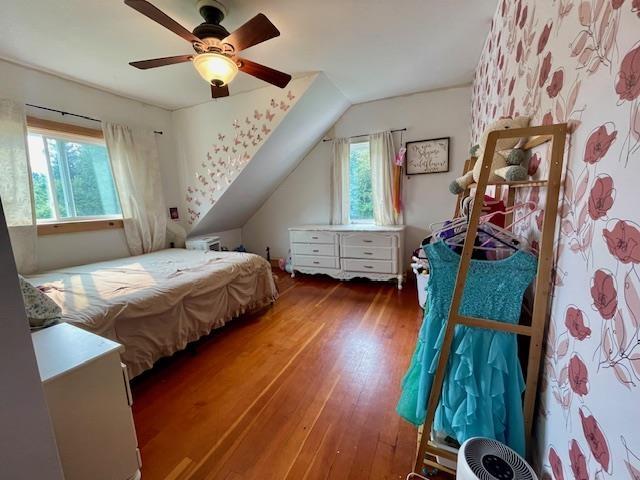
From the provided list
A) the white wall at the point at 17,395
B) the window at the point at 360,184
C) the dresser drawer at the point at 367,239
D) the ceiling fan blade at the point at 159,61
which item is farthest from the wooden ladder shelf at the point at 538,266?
the window at the point at 360,184

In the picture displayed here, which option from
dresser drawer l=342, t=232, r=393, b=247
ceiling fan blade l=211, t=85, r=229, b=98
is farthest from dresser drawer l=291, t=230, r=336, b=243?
ceiling fan blade l=211, t=85, r=229, b=98

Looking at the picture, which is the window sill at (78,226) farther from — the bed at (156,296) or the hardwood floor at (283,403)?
the hardwood floor at (283,403)

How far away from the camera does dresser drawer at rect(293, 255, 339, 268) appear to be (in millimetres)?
3545

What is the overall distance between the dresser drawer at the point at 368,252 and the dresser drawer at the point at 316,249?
15cm

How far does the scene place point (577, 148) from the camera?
743 millimetres

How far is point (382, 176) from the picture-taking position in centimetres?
341

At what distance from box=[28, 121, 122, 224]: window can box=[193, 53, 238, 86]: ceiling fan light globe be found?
193cm

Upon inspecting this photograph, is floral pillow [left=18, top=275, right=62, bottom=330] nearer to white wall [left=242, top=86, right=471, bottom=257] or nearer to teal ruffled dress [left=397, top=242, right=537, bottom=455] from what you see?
teal ruffled dress [left=397, top=242, right=537, bottom=455]

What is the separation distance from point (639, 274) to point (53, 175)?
386 cm

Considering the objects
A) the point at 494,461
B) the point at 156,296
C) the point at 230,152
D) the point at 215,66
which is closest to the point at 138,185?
the point at 230,152

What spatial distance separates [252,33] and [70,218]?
8.65ft

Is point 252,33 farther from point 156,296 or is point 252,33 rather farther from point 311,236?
point 311,236

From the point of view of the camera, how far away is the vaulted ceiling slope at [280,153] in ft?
9.26

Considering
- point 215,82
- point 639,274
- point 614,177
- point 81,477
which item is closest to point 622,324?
point 639,274
